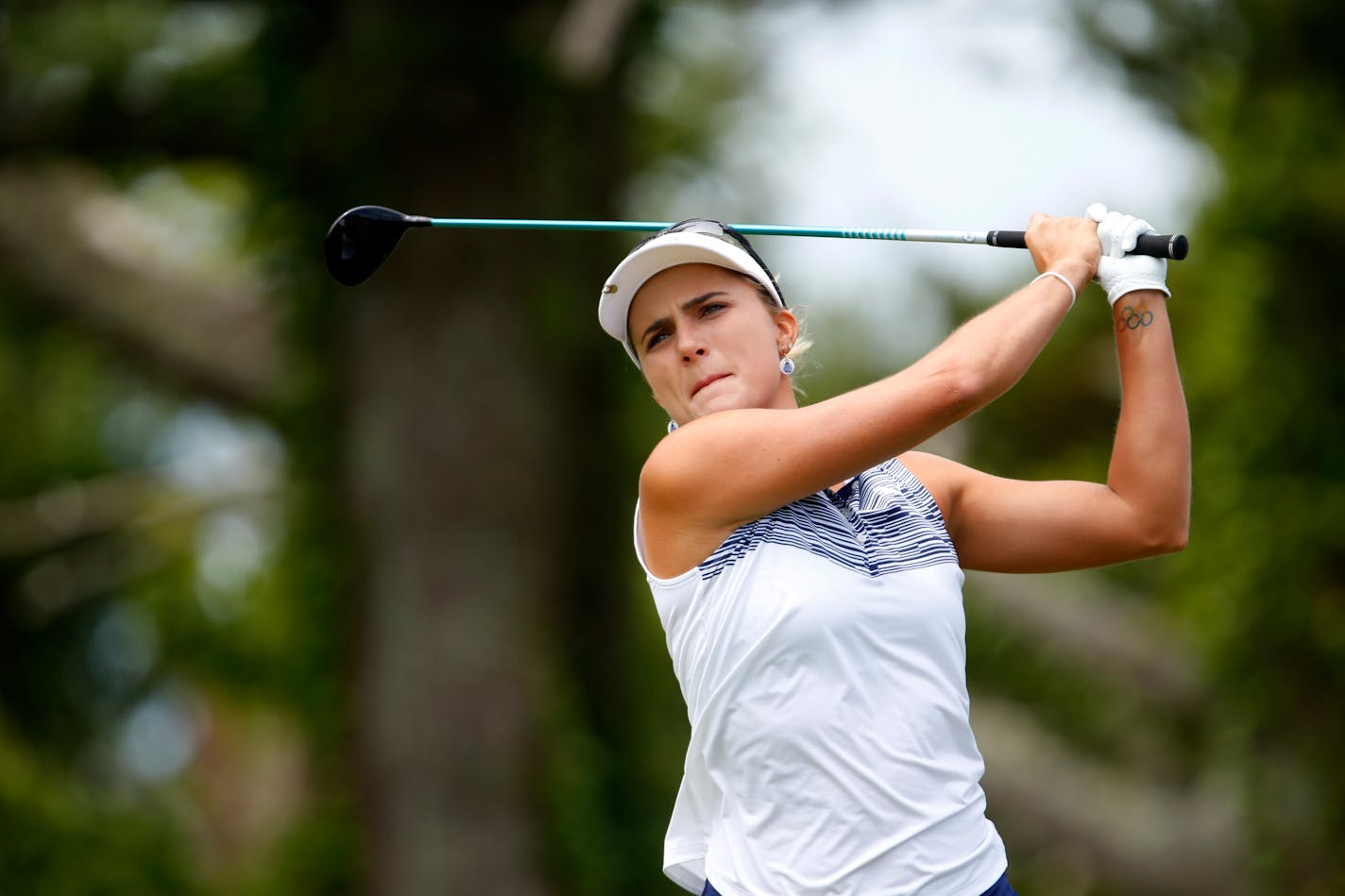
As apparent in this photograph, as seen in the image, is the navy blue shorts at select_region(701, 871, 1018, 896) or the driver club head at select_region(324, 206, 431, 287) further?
the driver club head at select_region(324, 206, 431, 287)

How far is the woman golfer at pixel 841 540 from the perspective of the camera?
8.36ft

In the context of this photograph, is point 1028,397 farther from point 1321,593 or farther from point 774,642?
point 774,642

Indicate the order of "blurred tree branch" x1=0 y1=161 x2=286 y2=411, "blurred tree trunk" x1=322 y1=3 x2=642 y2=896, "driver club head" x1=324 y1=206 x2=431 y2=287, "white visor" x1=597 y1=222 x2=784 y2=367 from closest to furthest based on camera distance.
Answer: "white visor" x1=597 y1=222 x2=784 y2=367, "driver club head" x1=324 y1=206 x2=431 y2=287, "blurred tree trunk" x1=322 y1=3 x2=642 y2=896, "blurred tree branch" x1=0 y1=161 x2=286 y2=411

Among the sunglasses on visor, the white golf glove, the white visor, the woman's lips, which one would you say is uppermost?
the sunglasses on visor

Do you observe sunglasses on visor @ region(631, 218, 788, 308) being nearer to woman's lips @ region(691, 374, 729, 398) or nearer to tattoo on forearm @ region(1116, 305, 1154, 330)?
woman's lips @ region(691, 374, 729, 398)

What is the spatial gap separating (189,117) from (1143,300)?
21.9 feet

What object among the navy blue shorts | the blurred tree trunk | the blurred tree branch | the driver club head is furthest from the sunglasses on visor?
the blurred tree branch

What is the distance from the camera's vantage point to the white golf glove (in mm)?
2873

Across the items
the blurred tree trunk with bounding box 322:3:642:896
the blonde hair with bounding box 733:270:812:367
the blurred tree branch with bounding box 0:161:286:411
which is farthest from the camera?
the blurred tree branch with bounding box 0:161:286:411

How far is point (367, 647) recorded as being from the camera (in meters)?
8.20

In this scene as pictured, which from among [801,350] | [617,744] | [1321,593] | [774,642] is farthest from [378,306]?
[774,642]

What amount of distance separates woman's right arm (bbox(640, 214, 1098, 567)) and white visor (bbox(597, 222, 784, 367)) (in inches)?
11.3

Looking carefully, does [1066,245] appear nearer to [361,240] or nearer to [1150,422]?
[1150,422]

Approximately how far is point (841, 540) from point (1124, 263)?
702mm
